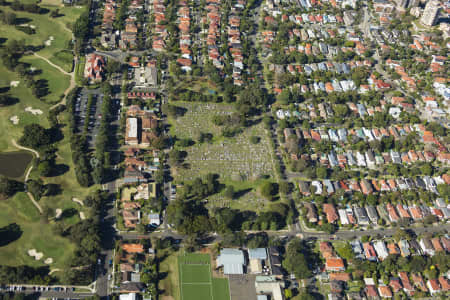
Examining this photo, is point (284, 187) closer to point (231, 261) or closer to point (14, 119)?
point (231, 261)

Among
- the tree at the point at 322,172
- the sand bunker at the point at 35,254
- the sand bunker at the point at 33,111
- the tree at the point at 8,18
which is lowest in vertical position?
the sand bunker at the point at 35,254

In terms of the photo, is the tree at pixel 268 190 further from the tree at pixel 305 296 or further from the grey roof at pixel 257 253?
the tree at pixel 305 296

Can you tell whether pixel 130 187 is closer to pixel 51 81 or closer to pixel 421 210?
pixel 51 81

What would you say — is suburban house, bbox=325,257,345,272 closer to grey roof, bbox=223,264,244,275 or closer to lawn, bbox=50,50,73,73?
grey roof, bbox=223,264,244,275

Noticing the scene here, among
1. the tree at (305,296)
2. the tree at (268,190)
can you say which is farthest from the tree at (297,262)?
the tree at (268,190)

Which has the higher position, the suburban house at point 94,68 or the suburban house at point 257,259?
the suburban house at point 94,68

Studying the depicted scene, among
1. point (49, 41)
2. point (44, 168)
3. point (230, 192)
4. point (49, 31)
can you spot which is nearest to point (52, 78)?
point (49, 41)
